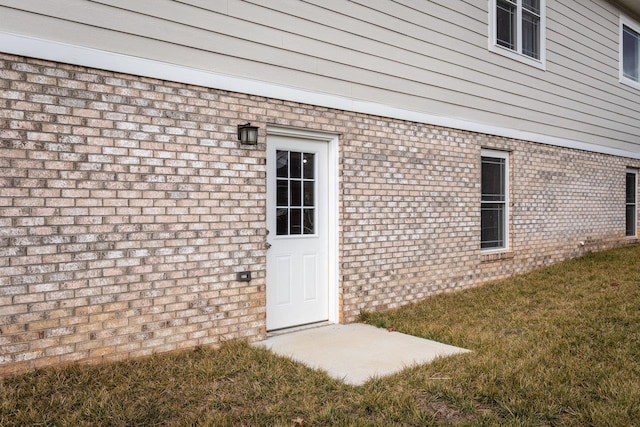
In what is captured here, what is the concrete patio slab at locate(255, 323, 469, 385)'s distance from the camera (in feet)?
14.6

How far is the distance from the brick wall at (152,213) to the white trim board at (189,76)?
0.08 metres

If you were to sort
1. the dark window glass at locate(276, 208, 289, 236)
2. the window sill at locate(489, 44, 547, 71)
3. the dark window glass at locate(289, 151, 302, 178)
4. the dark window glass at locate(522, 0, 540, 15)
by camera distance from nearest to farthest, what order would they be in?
the dark window glass at locate(276, 208, 289, 236)
the dark window glass at locate(289, 151, 302, 178)
the window sill at locate(489, 44, 547, 71)
the dark window glass at locate(522, 0, 540, 15)

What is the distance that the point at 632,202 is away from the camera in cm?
1202

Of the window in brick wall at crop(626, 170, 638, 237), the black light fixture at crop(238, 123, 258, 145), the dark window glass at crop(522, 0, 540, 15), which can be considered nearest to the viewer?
the black light fixture at crop(238, 123, 258, 145)

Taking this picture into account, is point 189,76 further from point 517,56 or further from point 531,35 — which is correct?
point 531,35

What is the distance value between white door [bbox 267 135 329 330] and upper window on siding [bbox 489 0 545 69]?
399 cm

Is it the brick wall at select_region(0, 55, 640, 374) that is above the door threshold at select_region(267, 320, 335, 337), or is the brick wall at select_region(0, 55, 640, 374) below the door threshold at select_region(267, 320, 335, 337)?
above

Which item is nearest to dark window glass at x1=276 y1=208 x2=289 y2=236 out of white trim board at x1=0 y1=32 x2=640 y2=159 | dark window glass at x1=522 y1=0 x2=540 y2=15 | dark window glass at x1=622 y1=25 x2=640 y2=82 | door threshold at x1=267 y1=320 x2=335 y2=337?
door threshold at x1=267 y1=320 x2=335 y2=337

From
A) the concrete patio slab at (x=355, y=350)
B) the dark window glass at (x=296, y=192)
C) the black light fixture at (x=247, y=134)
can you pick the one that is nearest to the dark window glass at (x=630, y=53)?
the dark window glass at (x=296, y=192)

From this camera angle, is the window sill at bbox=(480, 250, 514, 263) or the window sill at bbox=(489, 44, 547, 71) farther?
the window sill at bbox=(489, 44, 547, 71)

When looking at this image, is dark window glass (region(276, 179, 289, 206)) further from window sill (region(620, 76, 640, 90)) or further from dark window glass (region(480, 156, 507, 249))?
window sill (region(620, 76, 640, 90))

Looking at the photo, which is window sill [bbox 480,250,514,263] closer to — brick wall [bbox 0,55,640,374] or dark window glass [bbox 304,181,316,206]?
brick wall [bbox 0,55,640,374]

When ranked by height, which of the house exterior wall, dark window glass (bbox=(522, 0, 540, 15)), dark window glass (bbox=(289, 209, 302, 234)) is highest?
dark window glass (bbox=(522, 0, 540, 15))

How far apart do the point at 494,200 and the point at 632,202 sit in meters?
5.63
